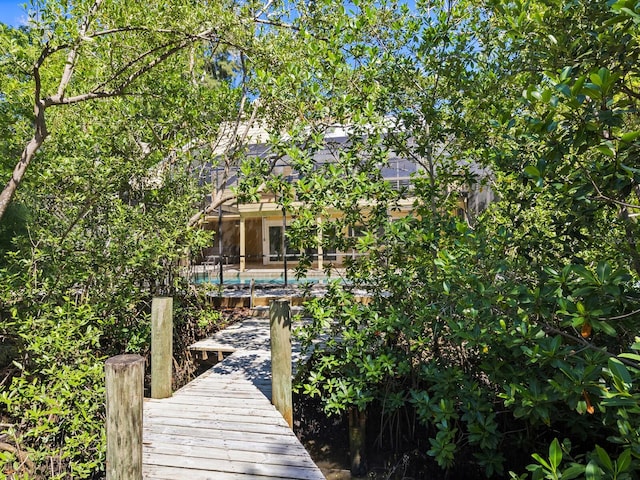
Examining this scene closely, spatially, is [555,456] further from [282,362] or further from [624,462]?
[282,362]


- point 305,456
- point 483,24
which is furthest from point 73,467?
point 483,24

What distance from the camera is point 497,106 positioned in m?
3.43

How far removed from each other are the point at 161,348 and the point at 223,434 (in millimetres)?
1434

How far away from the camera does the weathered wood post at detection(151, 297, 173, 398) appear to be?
443 centimetres

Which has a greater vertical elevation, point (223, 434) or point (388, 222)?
point (388, 222)

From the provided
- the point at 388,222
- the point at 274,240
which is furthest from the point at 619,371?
the point at 274,240

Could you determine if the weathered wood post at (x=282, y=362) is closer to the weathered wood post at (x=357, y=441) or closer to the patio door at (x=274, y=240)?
the weathered wood post at (x=357, y=441)

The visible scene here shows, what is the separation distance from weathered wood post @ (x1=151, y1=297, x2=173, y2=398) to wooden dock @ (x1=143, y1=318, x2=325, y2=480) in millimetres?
159

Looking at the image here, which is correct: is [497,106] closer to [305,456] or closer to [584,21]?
[584,21]

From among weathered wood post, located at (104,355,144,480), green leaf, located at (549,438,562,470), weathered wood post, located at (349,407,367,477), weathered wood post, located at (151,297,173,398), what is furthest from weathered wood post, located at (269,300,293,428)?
green leaf, located at (549,438,562,470)

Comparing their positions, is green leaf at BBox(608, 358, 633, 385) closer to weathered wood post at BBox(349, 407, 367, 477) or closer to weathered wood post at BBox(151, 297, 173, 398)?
weathered wood post at BBox(349, 407, 367, 477)

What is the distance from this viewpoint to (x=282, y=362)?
4.00 m

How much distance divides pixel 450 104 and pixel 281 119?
2.86m

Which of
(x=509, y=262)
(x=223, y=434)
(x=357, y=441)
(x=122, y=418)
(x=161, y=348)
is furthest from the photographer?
(x=357, y=441)
